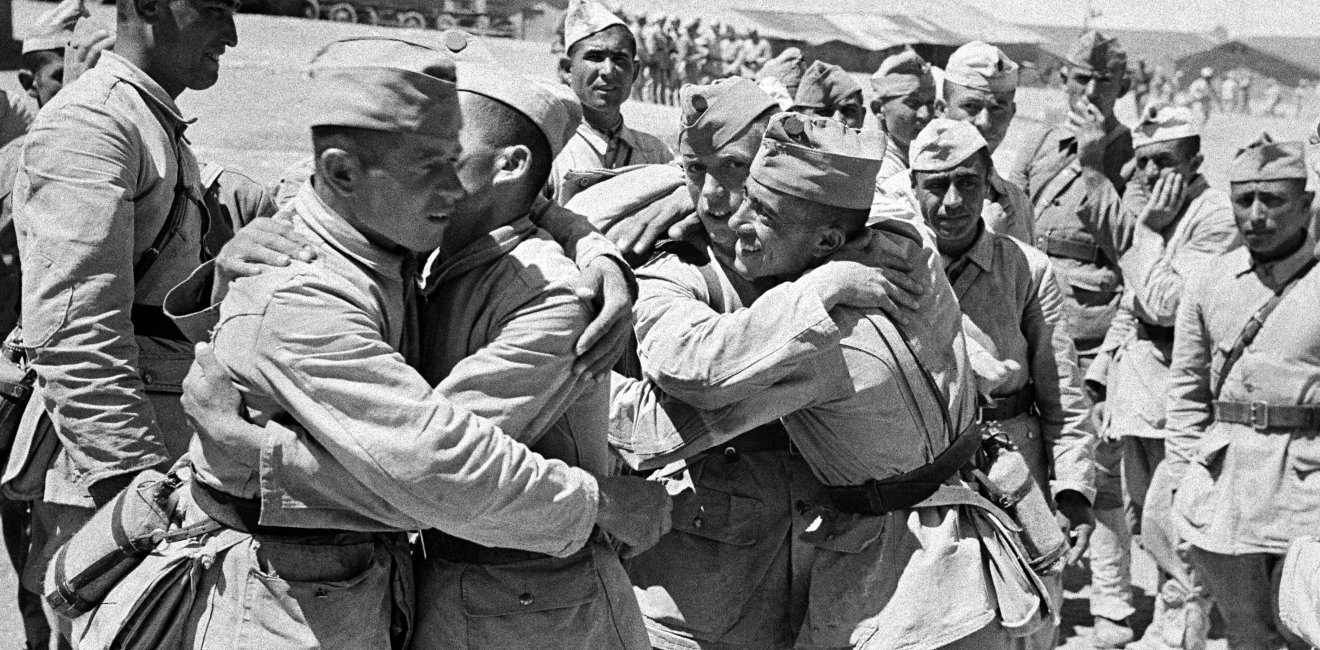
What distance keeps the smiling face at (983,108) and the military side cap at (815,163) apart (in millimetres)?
3551

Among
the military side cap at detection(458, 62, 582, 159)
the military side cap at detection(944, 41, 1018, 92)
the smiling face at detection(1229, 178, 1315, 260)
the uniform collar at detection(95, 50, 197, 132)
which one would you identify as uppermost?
the military side cap at detection(458, 62, 582, 159)

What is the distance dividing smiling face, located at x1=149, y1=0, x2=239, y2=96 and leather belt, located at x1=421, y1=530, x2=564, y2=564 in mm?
1692

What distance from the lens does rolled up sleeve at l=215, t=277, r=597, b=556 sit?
8.91 ft

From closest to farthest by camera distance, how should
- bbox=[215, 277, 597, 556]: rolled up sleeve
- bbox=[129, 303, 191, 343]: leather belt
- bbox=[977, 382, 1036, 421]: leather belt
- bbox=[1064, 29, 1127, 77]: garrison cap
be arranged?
bbox=[215, 277, 597, 556]: rolled up sleeve < bbox=[129, 303, 191, 343]: leather belt < bbox=[977, 382, 1036, 421]: leather belt < bbox=[1064, 29, 1127, 77]: garrison cap

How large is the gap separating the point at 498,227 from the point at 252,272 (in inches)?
19.9

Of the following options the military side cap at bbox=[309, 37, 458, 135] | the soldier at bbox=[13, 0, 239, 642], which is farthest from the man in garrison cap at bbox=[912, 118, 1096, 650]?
the military side cap at bbox=[309, 37, 458, 135]

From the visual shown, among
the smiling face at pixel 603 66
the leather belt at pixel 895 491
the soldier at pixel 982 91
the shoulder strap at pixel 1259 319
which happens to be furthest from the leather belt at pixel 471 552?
the soldier at pixel 982 91

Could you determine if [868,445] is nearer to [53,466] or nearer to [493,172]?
[493,172]

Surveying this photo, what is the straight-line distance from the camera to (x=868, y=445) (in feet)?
12.4

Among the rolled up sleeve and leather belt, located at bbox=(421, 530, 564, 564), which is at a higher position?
the rolled up sleeve

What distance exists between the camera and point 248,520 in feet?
9.92

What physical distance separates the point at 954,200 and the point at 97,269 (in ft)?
8.46

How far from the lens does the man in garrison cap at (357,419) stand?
2727mm

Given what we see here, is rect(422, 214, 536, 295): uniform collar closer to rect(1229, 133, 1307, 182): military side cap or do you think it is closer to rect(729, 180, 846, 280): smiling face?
rect(729, 180, 846, 280): smiling face
